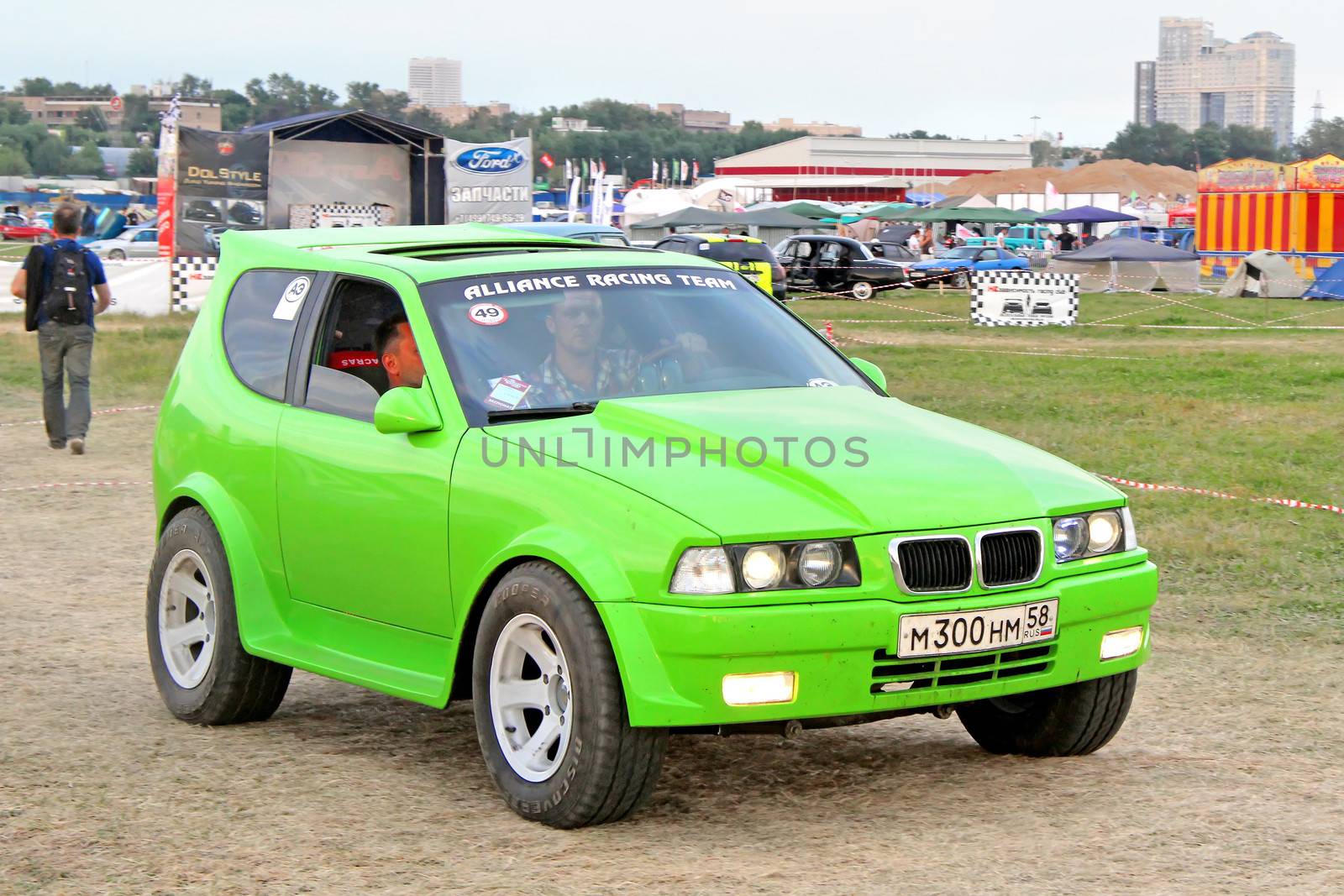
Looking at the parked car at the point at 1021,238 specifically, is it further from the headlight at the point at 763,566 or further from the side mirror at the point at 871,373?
the headlight at the point at 763,566

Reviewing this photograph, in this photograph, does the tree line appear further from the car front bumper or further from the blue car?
the car front bumper

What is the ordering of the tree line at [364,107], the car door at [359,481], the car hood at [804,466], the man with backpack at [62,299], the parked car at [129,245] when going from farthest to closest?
the tree line at [364,107], the parked car at [129,245], the man with backpack at [62,299], the car door at [359,481], the car hood at [804,466]

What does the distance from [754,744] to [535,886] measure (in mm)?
1668

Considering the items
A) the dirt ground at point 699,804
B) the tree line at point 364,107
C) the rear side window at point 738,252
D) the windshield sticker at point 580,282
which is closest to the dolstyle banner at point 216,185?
the rear side window at point 738,252

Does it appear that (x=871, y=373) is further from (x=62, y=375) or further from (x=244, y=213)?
(x=244, y=213)

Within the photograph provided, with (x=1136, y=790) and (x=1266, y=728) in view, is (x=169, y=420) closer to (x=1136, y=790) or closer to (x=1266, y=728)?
(x=1136, y=790)

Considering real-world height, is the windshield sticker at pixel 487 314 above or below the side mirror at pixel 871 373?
above

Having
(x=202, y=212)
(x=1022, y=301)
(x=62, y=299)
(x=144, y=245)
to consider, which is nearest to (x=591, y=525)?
(x=62, y=299)

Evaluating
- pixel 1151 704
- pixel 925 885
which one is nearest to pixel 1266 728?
pixel 1151 704

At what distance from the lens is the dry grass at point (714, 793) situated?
4469 millimetres

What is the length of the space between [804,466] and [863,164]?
143057mm

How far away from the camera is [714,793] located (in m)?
5.27

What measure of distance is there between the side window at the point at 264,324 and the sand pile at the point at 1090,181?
3787 inches

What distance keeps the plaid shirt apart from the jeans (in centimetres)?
913
